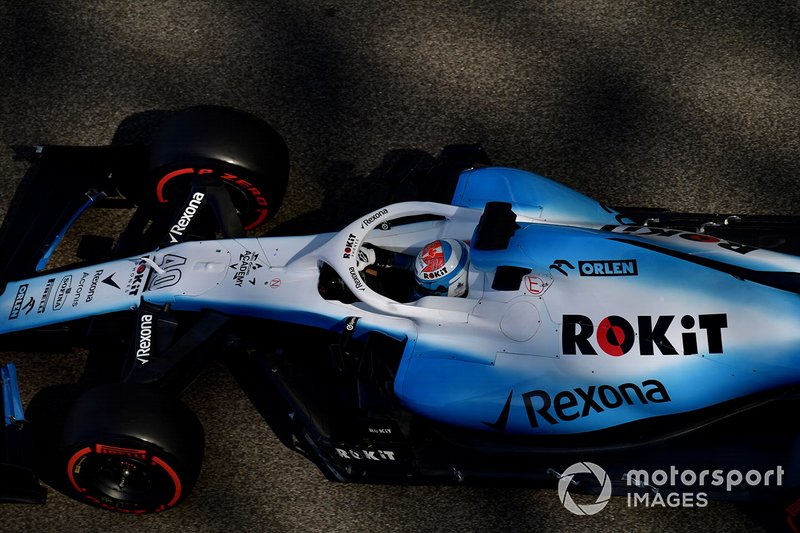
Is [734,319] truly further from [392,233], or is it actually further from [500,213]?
[392,233]

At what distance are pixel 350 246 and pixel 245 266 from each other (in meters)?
0.57

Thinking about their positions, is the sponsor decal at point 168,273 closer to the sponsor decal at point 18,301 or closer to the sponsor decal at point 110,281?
the sponsor decal at point 110,281

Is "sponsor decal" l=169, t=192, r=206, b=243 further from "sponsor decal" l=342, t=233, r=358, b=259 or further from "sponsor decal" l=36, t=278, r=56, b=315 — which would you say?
"sponsor decal" l=342, t=233, r=358, b=259

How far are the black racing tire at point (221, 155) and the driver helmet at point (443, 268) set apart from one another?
1245mm

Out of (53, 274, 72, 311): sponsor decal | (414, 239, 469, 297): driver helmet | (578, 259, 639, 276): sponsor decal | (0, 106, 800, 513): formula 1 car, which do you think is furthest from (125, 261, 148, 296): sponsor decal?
(578, 259, 639, 276): sponsor decal

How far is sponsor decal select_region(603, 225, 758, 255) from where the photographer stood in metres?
3.96

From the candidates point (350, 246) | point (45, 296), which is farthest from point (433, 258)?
point (45, 296)

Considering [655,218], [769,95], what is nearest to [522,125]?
[655,218]

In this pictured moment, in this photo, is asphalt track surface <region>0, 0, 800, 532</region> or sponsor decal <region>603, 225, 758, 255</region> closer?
sponsor decal <region>603, 225, 758, 255</region>

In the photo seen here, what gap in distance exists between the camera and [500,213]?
4.00 meters

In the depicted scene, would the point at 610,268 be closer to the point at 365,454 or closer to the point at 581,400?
the point at 581,400

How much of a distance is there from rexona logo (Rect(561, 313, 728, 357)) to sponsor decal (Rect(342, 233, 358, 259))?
1021 mm

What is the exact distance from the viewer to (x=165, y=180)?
482 cm

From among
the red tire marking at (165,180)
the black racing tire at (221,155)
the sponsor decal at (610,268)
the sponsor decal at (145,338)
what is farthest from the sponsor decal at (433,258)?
the red tire marking at (165,180)
